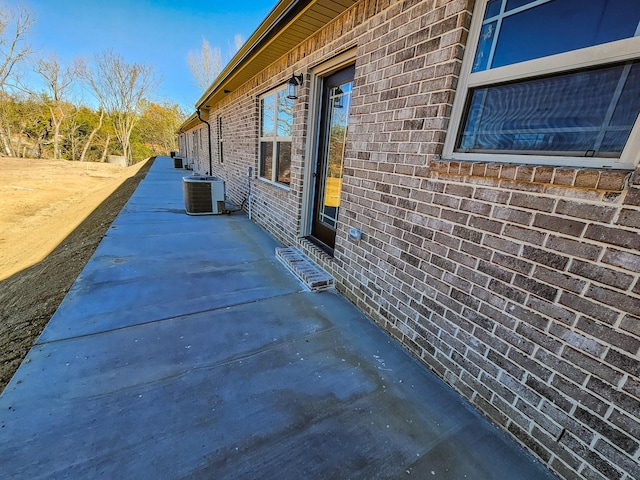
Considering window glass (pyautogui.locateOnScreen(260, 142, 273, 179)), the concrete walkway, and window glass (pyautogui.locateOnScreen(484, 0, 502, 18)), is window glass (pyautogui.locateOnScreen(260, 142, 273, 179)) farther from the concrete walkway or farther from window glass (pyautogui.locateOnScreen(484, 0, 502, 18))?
window glass (pyautogui.locateOnScreen(484, 0, 502, 18))

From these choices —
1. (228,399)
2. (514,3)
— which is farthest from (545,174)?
(228,399)

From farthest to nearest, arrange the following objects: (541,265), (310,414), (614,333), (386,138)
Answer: (386,138) < (310,414) < (541,265) < (614,333)

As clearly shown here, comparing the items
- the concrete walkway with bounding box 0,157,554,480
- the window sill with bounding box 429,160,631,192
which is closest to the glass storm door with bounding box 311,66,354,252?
the concrete walkway with bounding box 0,157,554,480

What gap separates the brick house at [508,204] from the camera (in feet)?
3.63

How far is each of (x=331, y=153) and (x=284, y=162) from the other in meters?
1.27

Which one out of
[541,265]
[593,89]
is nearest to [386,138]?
[593,89]

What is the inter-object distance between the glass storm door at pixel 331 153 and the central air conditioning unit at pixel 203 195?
2898mm

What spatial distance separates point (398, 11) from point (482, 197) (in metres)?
1.54

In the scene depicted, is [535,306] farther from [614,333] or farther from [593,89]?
[593,89]

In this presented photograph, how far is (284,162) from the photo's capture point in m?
4.21

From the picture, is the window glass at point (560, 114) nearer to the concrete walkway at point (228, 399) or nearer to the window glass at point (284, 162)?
the concrete walkway at point (228, 399)

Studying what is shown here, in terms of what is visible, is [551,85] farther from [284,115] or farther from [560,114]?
[284,115]

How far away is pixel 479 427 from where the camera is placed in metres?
→ 1.50

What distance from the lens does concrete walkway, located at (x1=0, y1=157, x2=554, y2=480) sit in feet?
4.03
